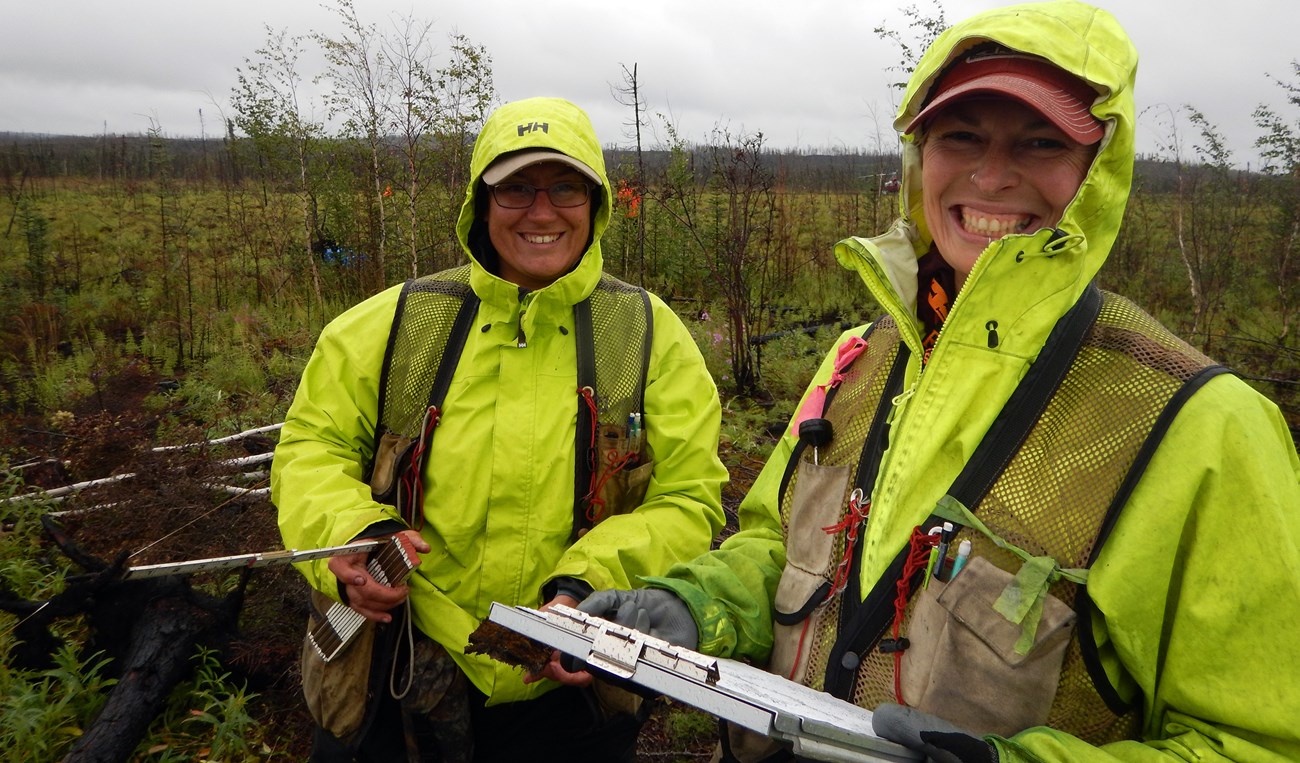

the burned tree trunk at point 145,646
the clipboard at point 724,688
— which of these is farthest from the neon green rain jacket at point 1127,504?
the burned tree trunk at point 145,646

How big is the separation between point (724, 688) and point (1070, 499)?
642 mm

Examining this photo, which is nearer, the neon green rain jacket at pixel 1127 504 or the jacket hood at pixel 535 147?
the neon green rain jacket at pixel 1127 504

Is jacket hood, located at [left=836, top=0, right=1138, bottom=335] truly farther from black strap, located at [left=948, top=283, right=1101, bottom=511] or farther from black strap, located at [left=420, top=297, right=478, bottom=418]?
black strap, located at [left=420, top=297, right=478, bottom=418]

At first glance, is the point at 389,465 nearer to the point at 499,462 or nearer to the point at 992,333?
the point at 499,462

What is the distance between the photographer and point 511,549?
212 centimetres

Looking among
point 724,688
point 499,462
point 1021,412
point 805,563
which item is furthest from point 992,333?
point 499,462

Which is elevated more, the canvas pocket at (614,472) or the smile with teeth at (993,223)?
the smile with teeth at (993,223)

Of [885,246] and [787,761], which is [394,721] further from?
[885,246]

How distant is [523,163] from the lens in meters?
2.18

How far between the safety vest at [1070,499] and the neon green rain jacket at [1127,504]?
31 millimetres

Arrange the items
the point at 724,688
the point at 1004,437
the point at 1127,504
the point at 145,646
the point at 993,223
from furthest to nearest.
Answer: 1. the point at 145,646
2. the point at 993,223
3. the point at 1004,437
4. the point at 1127,504
5. the point at 724,688

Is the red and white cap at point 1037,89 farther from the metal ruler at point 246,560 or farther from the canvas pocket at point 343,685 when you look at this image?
the canvas pocket at point 343,685

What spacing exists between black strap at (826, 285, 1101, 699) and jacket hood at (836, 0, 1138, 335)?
6cm

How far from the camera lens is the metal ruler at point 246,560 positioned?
1.60m
